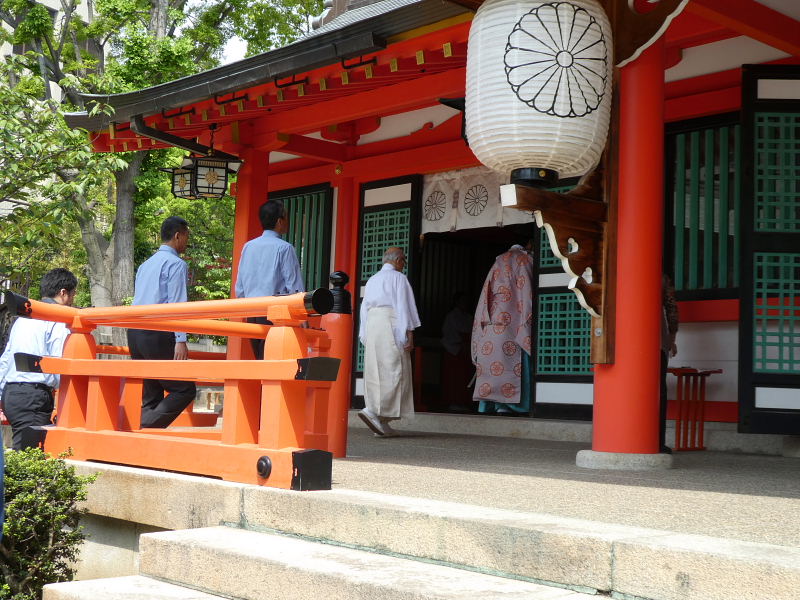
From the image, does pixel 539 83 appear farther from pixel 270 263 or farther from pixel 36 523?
pixel 36 523

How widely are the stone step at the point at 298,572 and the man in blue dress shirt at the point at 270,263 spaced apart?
231cm

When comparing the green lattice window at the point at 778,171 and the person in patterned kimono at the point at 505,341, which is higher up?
the green lattice window at the point at 778,171

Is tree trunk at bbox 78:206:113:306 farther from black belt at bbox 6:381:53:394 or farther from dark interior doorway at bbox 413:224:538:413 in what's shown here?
black belt at bbox 6:381:53:394

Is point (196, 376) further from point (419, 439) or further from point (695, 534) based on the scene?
point (419, 439)

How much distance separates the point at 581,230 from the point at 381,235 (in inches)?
196

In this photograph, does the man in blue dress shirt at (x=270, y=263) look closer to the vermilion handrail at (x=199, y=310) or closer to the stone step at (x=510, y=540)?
the vermilion handrail at (x=199, y=310)

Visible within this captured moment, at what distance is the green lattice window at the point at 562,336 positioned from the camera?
812cm

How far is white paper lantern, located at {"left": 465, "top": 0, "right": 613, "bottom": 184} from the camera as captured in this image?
4699 millimetres

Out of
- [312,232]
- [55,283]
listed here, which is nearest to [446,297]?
[312,232]

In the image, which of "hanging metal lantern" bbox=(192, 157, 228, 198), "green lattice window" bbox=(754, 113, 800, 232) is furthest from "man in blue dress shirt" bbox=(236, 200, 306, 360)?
"green lattice window" bbox=(754, 113, 800, 232)

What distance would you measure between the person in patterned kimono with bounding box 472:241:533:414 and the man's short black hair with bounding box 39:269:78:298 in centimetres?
485

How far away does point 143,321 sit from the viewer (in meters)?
4.96

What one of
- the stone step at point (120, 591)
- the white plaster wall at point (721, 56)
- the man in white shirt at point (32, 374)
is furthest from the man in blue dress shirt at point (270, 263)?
the white plaster wall at point (721, 56)

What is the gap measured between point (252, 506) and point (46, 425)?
2.34 meters
